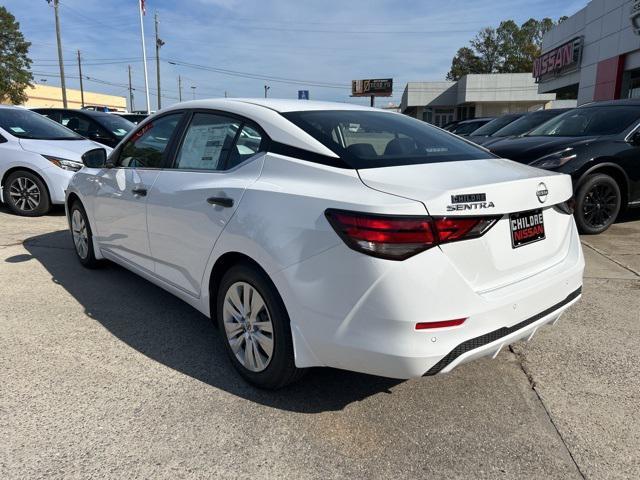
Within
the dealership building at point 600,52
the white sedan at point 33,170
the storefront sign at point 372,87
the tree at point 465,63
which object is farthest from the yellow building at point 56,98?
the white sedan at point 33,170

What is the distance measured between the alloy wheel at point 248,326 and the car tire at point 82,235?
243 centimetres

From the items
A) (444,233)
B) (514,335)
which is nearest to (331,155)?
(444,233)

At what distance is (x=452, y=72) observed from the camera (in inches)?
3110

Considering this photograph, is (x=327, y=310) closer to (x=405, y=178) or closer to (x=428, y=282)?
(x=428, y=282)

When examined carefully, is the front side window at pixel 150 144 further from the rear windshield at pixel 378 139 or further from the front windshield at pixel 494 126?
the front windshield at pixel 494 126

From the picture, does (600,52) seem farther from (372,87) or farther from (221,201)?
(372,87)

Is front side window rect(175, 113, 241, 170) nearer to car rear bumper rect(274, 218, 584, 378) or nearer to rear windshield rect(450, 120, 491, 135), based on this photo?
car rear bumper rect(274, 218, 584, 378)

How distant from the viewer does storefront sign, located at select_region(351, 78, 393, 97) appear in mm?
58719

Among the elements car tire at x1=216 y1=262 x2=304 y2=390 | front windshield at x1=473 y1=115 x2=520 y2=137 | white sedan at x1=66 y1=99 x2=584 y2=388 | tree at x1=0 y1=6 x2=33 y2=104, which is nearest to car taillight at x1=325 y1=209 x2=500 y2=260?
white sedan at x1=66 y1=99 x2=584 y2=388

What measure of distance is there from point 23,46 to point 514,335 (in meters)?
73.9

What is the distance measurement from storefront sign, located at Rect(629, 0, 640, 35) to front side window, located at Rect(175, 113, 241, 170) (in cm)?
2076

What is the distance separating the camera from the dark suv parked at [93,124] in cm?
1018

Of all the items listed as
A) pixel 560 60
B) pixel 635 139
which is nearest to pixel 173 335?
pixel 635 139

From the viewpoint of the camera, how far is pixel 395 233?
209cm
